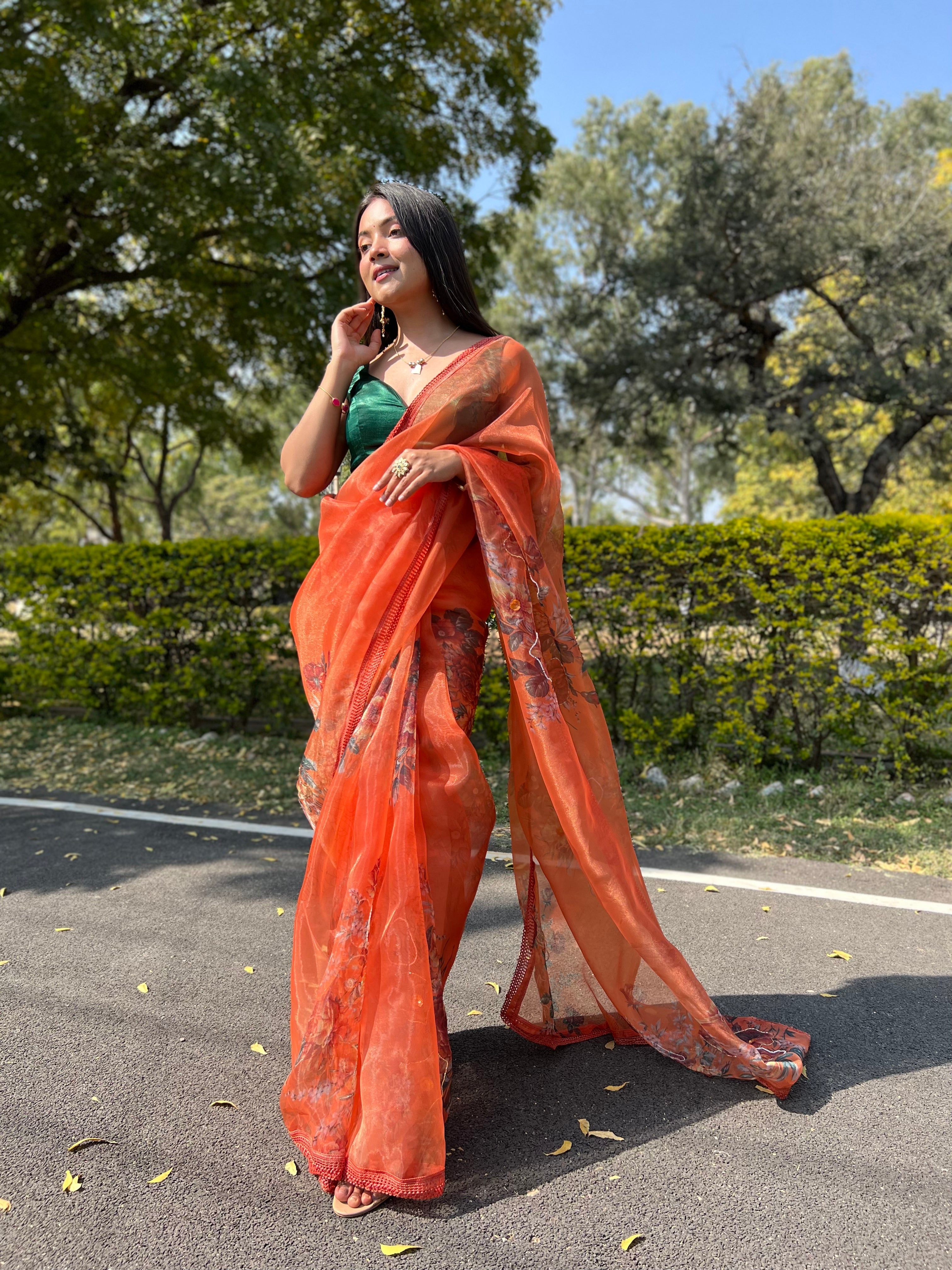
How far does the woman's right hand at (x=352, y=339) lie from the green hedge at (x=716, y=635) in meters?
3.62

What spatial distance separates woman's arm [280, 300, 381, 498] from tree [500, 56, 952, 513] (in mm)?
13178

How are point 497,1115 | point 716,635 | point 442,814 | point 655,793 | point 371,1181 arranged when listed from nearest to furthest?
1. point 371,1181
2. point 442,814
3. point 497,1115
4. point 655,793
5. point 716,635

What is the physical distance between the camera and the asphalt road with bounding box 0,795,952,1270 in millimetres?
1902

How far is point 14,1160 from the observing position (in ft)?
7.10

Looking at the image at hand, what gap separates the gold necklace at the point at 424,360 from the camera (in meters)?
2.54

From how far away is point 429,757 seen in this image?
7.53 feet

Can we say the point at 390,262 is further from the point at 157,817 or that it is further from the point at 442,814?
the point at 157,817

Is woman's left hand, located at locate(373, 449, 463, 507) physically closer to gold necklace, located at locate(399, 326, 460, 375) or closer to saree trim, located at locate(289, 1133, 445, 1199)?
gold necklace, located at locate(399, 326, 460, 375)

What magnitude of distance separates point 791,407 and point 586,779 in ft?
47.6

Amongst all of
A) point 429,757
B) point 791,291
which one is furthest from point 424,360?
point 791,291

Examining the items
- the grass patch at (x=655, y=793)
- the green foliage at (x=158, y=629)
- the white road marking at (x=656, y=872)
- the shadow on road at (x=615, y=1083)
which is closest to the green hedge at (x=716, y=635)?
the green foliage at (x=158, y=629)

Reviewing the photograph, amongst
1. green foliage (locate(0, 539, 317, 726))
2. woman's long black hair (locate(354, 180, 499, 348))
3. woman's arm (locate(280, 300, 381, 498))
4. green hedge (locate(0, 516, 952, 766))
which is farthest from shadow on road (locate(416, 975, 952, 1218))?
green foliage (locate(0, 539, 317, 726))

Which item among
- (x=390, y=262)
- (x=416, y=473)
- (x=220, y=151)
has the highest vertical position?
(x=220, y=151)

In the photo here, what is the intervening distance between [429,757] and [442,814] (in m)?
0.14
